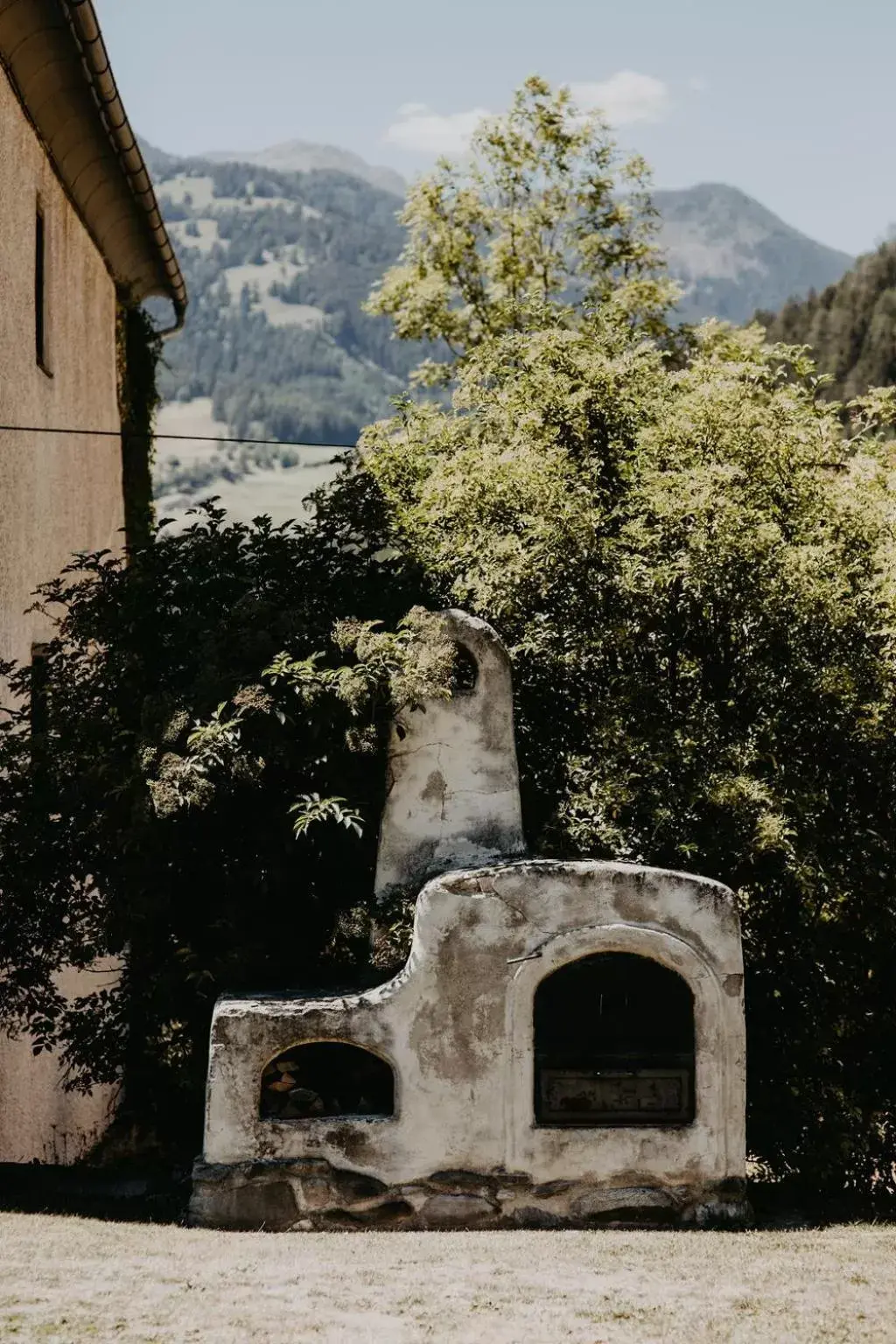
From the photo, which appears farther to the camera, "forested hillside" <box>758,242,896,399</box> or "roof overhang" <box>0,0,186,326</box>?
"forested hillside" <box>758,242,896,399</box>

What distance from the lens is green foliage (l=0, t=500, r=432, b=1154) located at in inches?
400

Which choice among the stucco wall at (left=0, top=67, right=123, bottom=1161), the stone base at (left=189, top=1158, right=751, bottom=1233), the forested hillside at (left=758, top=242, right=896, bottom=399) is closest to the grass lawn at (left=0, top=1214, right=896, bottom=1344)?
the stone base at (left=189, top=1158, right=751, bottom=1233)

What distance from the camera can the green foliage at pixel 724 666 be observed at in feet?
35.7

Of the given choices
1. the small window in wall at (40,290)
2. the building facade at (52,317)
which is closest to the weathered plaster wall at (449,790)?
the building facade at (52,317)

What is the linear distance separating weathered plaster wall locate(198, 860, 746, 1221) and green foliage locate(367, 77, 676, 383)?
14948mm

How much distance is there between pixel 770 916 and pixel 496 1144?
3030mm

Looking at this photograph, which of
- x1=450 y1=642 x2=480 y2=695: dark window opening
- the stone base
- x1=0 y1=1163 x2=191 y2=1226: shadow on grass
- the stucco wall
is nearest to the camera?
the stone base

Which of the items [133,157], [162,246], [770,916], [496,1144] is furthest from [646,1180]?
[162,246]

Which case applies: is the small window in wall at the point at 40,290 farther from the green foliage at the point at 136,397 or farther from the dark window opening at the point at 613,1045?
the dark window opening at the point at 613,1045

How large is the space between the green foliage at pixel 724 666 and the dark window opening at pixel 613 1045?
1285 millimetres

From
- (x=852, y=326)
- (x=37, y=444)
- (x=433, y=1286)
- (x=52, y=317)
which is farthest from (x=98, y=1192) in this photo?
(x=852, y=326)

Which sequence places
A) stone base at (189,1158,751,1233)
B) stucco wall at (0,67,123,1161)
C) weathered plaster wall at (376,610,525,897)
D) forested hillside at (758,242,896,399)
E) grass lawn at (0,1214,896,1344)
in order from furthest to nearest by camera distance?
forested hillside at (758,242,896,399), stucco wall at (0,67,123,1161), weathered plaster wall at (376,610,525,897), stone base at (189,1158,751,1233), grass lawn at (0,1214,896,1344)

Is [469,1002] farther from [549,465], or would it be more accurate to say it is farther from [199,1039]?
[549,465]

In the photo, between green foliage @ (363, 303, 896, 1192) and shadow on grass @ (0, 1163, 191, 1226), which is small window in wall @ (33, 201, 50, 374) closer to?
green foliage @ (363, 303, 896, 1192)
